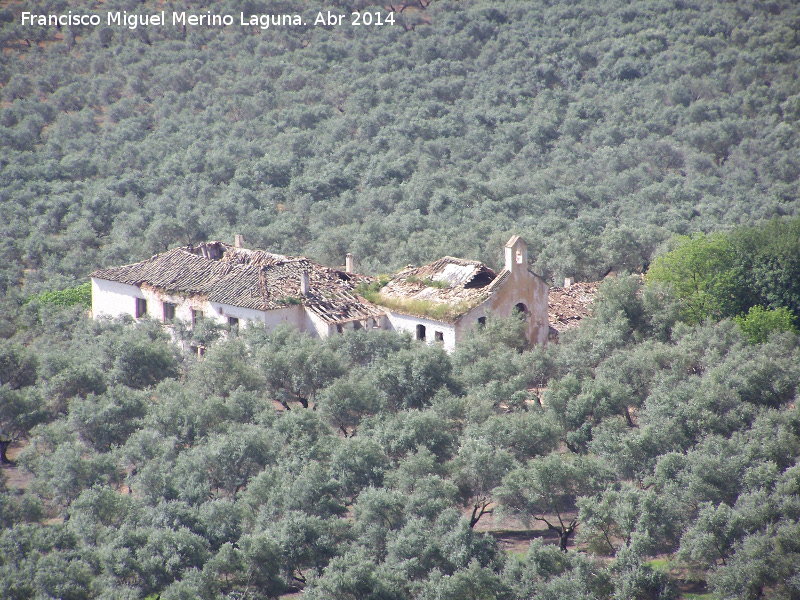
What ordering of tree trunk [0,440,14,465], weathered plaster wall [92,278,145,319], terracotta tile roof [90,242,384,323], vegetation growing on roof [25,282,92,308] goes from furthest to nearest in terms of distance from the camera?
vegetation growing on roof [25,282,92,308], weathered plaster wall [92,278,145,319], terracotta tile roof [90,242,384,323], tree trunk [0,440,14,465]

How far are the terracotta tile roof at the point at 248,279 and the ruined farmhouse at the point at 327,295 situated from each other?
0.04 meters

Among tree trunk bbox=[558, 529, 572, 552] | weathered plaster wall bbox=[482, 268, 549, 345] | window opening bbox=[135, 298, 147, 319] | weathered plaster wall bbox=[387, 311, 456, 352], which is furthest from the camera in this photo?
window opening bbox=[135, 298, 147, 319]

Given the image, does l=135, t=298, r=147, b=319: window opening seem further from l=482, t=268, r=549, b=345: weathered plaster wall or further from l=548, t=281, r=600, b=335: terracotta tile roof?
l=548, t=281, r=600, b=335: terracotta tile roof

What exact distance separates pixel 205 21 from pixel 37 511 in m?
75.0

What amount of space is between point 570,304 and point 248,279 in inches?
573

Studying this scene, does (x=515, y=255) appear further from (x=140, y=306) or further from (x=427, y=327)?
(x=140, y=306)

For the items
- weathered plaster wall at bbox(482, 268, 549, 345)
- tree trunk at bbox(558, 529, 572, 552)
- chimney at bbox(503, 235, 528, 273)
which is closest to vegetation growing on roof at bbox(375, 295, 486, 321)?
weathered plaster wall at bbox(482, 268, 549, 345)

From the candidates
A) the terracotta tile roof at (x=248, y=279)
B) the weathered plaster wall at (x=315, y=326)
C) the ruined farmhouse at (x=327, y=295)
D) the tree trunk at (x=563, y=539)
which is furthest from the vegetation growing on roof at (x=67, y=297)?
the tree trunk at (x=563, y=539)

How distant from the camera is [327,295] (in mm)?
37469

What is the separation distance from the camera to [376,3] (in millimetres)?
94750

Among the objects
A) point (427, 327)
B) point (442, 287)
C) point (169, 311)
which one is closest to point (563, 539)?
point (427, 327)

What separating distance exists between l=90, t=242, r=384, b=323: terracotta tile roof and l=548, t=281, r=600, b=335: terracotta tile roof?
806 centimetres

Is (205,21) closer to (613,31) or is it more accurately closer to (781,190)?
(613,31)

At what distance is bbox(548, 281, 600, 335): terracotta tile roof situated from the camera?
38750 millimetres
